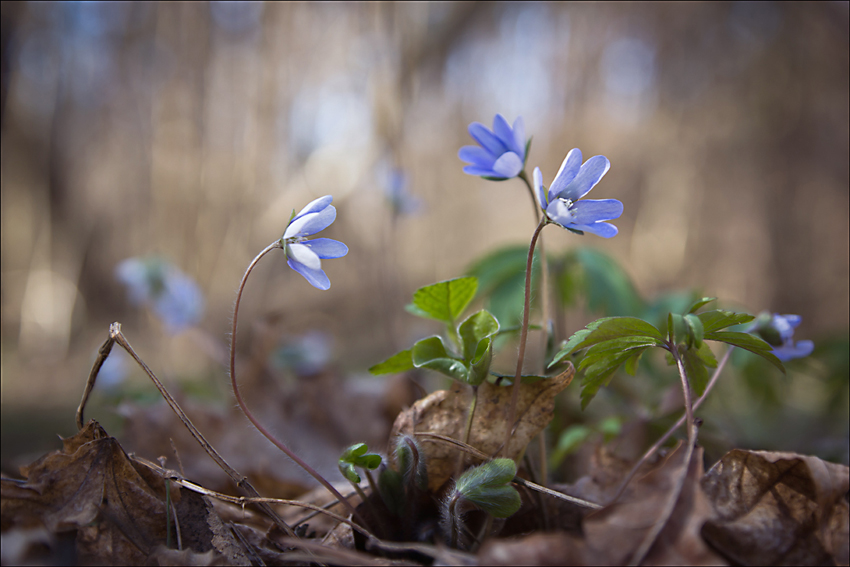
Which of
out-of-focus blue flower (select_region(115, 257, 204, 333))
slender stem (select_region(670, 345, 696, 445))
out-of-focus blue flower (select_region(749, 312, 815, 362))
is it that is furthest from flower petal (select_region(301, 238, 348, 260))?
out-of-focus blue flower (select_region(115, 257, 204, 333))

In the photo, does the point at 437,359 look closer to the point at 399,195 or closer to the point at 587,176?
the point at 587,176

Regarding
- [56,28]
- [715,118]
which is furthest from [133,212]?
[715,118]

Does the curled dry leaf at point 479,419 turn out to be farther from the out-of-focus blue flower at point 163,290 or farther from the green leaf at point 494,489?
the out-of-focus blue flower at point 163,290

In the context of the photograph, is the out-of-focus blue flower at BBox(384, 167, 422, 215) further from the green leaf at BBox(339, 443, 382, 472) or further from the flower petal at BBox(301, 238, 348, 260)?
the green leaf at BBox(339, 443, 382, 472)

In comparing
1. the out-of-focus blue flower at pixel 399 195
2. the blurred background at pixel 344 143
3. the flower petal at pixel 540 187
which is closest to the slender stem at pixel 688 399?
the flower petal at pixel 540 187

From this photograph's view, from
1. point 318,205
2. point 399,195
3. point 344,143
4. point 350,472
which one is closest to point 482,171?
point 318,205
